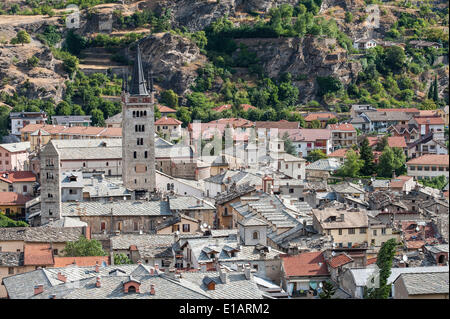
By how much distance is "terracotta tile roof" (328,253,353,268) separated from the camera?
31.4 meters

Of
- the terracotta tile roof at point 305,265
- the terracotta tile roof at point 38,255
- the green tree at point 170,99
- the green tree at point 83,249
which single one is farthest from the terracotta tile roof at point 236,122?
the terracotta tile roof at point 305,265

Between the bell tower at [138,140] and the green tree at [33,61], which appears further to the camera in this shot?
the green tree at [33,61]

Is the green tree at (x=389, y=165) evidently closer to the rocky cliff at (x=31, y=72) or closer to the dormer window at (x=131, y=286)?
the rocky cliff at (x=31, y=72)

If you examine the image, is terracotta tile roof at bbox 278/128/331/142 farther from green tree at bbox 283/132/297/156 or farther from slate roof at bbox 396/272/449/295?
slate roof at bbox 396/272/449/295

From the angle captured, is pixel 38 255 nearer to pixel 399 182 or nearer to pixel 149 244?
pixel 149 244

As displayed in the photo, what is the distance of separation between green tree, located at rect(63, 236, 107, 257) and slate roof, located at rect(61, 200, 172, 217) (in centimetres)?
808

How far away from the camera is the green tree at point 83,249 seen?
3644 centimetres

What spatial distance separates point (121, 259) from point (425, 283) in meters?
19.5

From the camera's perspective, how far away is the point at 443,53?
99062mm

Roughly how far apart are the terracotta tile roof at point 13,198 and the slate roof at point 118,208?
28.2 ft

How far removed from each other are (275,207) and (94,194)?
12022 millimetres
